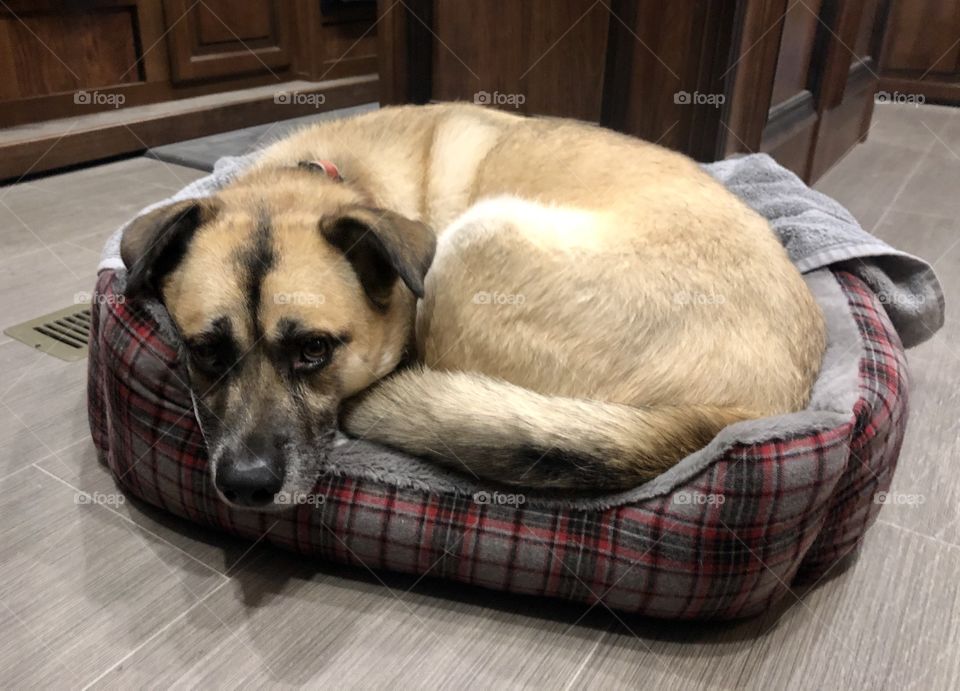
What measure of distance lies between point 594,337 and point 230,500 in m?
0.75

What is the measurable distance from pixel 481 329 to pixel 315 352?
34cm

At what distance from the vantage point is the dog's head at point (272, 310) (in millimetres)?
1374

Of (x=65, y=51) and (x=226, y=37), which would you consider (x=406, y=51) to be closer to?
(x=65, y=51)

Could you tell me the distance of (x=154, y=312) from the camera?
158cm

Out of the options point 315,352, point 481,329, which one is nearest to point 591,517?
point 481,329

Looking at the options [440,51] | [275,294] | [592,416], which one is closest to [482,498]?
[592,416]

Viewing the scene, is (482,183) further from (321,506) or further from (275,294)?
(321,506)

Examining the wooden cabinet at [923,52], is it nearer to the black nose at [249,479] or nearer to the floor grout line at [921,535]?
the floor grout line at [921,535]

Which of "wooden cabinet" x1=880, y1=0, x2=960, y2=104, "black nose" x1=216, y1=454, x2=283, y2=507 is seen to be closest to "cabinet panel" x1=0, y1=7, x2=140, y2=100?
"black nose" x1=216, y1=454, x2=283, y2=507

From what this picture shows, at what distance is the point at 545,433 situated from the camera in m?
1.31

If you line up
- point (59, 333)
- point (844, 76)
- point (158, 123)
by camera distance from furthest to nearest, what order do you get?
point (158, 123) → point (844, 76) → point (59, 333)

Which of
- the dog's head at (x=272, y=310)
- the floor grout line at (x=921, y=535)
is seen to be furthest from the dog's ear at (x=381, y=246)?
the floor grout line at (x=921, y=535)

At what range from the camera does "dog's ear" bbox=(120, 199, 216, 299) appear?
1429 millimetres

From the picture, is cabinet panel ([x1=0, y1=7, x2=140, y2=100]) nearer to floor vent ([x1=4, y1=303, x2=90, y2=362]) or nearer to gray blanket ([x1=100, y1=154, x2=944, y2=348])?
floor vent ([x1=4, y1=303, x2=90, y2=362])
